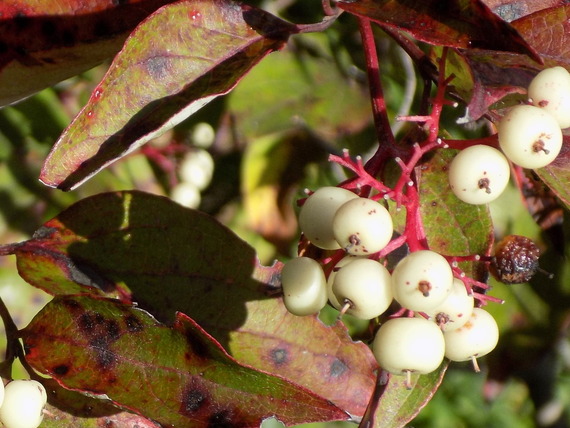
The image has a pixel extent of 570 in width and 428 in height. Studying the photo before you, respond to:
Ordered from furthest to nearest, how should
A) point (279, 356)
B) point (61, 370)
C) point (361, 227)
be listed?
1. point (279, 356)
2. point (61, 370)
3. point (361, 227)

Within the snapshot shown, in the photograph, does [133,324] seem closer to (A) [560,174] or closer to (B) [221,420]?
(B) [221,420]

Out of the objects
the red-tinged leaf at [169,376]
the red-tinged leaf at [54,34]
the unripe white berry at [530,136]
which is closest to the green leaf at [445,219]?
the unripe white berry at [530,136]

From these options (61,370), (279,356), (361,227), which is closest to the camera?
(361,227)

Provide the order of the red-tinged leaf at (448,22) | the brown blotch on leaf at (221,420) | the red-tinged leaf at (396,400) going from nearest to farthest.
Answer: the red-tinged leaf at (448,22), the brown blotch on leaf at (221,420), the red-tinged leaf at (396,400)

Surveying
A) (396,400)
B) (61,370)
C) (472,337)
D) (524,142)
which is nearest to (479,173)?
(524,142)

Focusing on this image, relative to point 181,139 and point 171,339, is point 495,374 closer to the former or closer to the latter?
point 181,139

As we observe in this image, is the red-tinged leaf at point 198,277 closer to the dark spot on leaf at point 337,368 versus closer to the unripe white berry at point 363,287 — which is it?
the dark spot on leaf at point 337,368
